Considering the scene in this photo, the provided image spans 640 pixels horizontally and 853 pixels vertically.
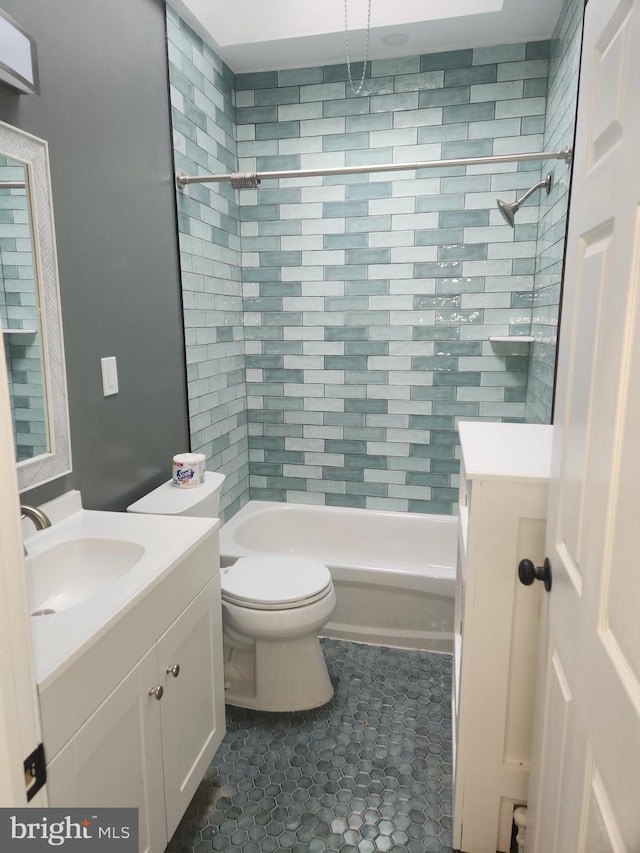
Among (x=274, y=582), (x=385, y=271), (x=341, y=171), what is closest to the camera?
(x=274, y=582)

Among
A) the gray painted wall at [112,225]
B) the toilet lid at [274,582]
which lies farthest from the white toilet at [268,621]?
the gray painted wall at [112,225]

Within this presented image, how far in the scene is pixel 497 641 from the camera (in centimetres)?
138

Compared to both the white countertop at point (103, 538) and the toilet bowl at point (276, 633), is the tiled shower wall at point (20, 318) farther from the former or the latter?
the toilet bowl at point (276, 633)

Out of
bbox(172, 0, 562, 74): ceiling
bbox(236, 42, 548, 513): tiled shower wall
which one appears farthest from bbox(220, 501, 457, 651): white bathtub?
bbox(172, 0, 562, 74): ceiling

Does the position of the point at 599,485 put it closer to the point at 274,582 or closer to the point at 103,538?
the point at 103,538

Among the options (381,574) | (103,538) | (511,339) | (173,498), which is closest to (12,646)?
(103,538)

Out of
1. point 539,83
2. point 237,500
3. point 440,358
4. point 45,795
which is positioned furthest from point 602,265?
point 237,500

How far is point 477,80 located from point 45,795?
9.80 ft

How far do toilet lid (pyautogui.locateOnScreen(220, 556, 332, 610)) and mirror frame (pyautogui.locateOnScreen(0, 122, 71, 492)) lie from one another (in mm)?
739

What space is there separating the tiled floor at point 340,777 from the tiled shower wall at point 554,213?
125cm

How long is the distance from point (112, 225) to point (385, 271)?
142cm

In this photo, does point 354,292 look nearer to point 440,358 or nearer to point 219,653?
point 440,358

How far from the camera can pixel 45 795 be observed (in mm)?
901

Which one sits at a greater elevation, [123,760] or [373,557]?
[123,760]
